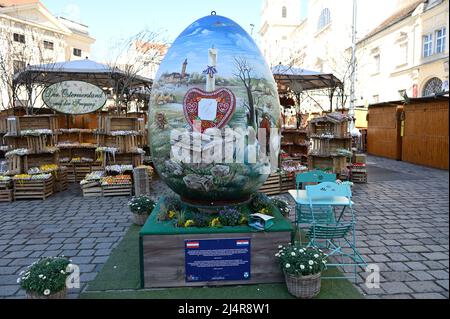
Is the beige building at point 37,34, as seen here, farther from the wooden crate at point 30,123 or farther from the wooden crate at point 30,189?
the wooden crate at point 30,189

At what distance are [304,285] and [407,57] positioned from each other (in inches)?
950

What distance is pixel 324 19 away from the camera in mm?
39875

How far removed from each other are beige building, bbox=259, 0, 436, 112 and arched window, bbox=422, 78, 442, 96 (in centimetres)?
486

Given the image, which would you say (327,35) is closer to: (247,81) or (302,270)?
(247,81)

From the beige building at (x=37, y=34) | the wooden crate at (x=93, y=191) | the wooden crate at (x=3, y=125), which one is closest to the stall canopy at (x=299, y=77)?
the wooden crate at (x=93, y=191)

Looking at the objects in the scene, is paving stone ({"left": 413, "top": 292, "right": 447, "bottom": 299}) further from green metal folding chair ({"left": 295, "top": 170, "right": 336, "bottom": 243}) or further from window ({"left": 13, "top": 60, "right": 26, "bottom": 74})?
window ({"left": 13, "top": 60, "right": 26, "bottom": 74})

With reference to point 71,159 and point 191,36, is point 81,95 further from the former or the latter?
point 191,36

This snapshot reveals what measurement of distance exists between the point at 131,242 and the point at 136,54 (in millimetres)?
11352

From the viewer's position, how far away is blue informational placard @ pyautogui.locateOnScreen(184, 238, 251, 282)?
3.89m

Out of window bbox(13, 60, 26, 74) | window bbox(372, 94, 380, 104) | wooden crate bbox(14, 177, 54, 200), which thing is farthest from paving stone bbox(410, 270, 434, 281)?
window bbox(372, 94, 380, 104)

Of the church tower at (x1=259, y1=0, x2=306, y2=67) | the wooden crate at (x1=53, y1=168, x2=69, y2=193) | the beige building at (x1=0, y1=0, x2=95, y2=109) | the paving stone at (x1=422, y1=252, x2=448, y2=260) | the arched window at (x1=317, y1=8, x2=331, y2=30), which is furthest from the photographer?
the church tower at (x1=259, y1=0, x2=306, y2=67)

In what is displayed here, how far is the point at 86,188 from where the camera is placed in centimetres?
889

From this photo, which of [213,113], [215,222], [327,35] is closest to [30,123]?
[213,113]

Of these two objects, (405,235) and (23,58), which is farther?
(23,58)
